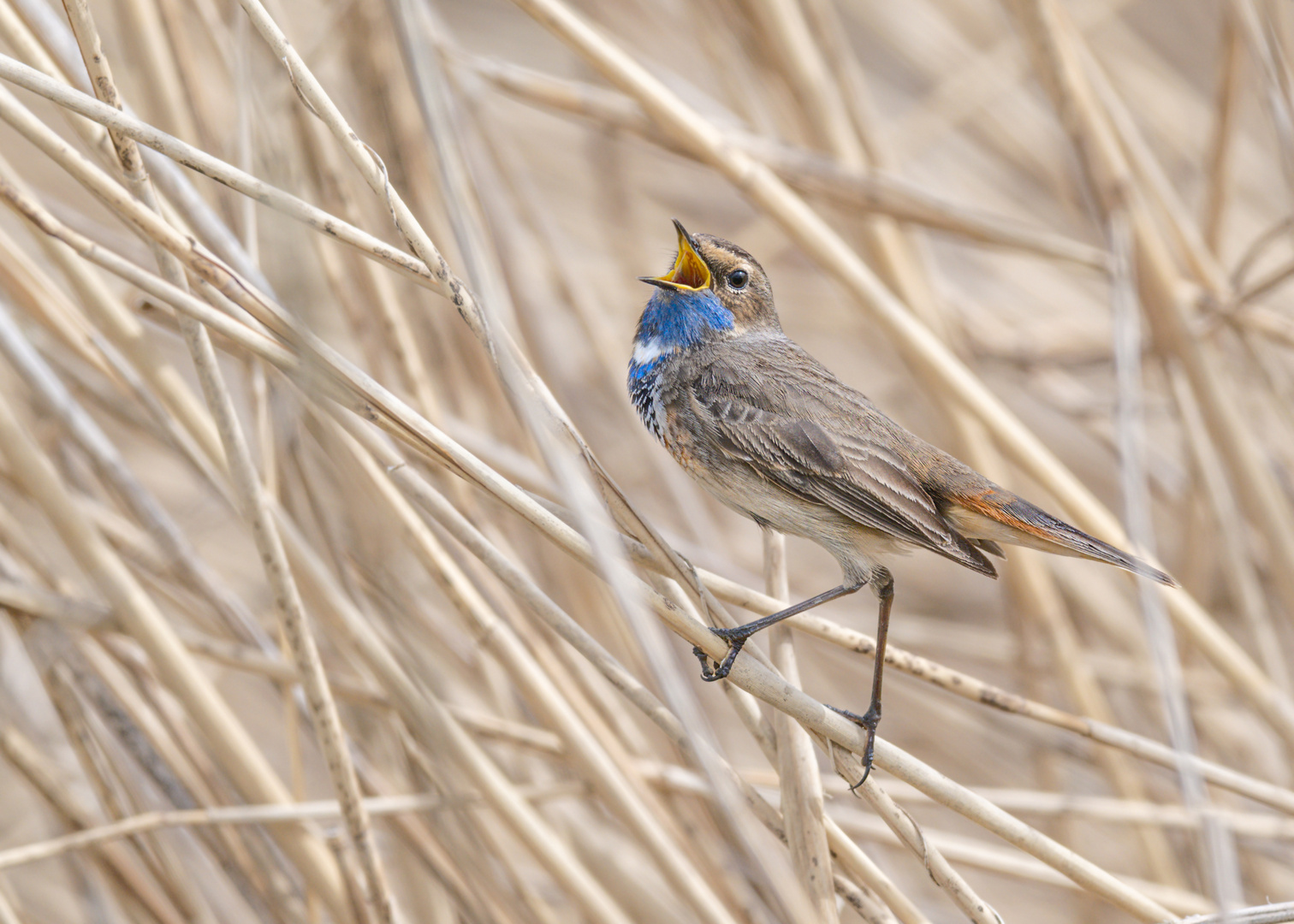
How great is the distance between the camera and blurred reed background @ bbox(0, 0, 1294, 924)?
1740 mm

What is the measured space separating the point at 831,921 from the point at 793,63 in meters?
2.19

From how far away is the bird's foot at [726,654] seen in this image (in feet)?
5.89

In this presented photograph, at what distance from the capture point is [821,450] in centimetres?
231

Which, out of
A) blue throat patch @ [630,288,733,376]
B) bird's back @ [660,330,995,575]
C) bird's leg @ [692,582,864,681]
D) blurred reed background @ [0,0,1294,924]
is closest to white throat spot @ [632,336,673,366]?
blue throat patch @ [630,288,733,376]

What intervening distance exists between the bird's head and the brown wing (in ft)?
0.69

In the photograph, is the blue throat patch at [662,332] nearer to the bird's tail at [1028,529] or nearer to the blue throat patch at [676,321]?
the blue throat patch at [676,321]

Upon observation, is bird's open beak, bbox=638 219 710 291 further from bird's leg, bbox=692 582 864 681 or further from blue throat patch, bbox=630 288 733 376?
bird's leg, bbox=692 582 864 681

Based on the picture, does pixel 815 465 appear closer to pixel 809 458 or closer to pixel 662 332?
pixel 809 458

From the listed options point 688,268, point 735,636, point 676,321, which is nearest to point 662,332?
point 676,321

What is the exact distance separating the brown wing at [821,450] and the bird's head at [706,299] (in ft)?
0.69

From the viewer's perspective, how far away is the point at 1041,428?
4371 millimetres

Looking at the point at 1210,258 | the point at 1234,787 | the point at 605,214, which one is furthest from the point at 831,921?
the point at 605,214

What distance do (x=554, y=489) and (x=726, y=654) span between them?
780 mm

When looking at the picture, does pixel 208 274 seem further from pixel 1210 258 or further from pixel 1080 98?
pixel 1210 258
